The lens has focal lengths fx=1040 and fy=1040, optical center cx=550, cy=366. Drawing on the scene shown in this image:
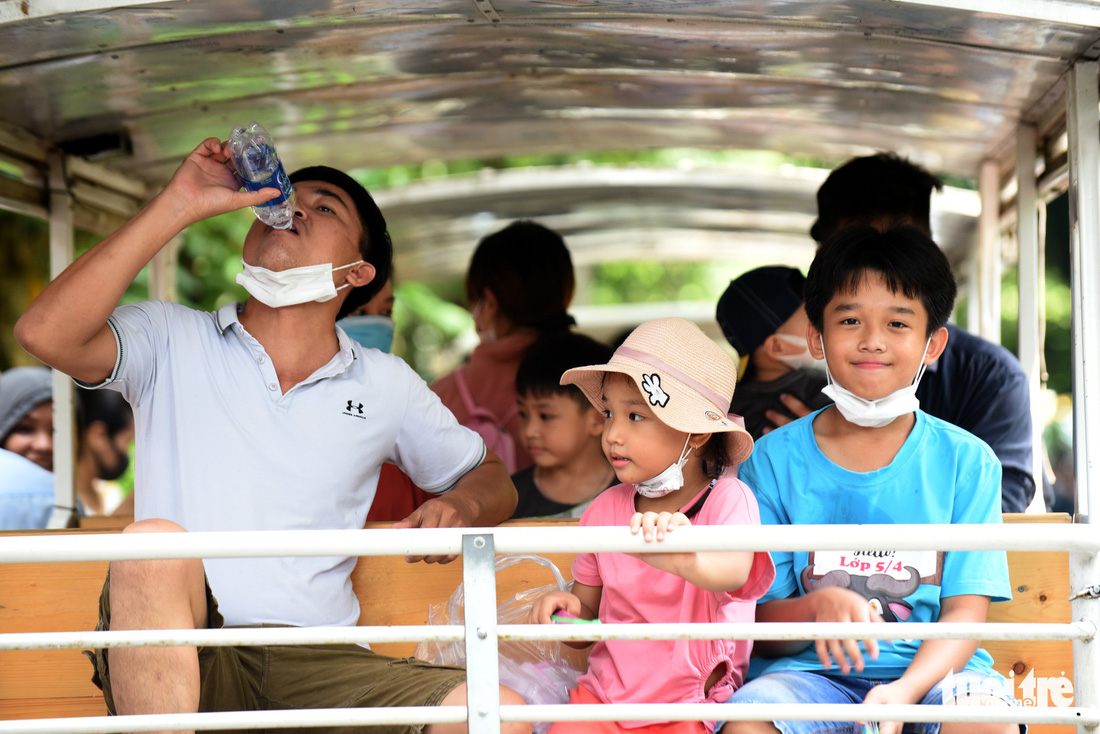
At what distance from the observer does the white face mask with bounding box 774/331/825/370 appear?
396 centimetres

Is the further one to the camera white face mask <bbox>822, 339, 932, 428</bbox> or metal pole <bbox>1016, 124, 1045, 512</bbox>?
metal pole <bbox>1016, 124, 1045, 512</bbox>

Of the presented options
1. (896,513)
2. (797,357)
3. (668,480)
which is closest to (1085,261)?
(896,513)

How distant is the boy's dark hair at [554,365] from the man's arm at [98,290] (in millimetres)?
1707

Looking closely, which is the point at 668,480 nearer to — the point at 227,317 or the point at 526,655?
the point at 526,655

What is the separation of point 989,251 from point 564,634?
12.4ft

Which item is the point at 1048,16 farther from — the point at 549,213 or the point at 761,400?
the point at 549,213

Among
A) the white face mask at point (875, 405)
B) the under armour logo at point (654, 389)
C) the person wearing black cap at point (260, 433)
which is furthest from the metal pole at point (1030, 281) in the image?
the person wearing black cap at point (260, 433)

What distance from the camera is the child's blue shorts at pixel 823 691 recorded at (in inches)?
99.9

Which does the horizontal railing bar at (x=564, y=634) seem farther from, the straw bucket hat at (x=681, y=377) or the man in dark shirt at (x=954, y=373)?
the man in dark shirt at (x=954, y=373)

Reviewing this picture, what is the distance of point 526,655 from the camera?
2980 millimetres

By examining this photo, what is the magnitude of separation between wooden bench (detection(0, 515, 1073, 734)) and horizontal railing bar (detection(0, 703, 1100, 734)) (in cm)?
96

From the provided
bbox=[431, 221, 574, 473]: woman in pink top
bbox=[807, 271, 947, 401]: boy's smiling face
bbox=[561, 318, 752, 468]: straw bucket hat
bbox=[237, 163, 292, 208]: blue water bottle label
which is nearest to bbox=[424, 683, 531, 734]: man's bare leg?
bbox=[561, 318, 752, 468]: straw bucket hat

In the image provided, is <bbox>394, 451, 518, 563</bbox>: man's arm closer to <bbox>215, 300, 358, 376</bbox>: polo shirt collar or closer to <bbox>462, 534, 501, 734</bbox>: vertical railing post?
<bbox>215, 300, 358, 376</bbox>: polo shirt collar

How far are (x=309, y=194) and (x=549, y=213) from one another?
10.8 feet
